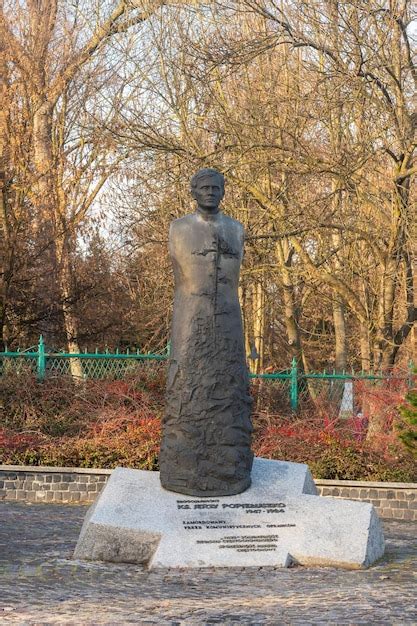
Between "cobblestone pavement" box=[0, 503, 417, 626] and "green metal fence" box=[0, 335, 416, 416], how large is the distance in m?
6.89

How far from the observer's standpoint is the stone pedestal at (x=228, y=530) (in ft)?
28.0

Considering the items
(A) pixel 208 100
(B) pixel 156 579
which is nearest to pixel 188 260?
(B) pixel 156 579

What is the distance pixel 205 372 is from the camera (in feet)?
29.6

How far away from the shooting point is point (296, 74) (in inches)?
628

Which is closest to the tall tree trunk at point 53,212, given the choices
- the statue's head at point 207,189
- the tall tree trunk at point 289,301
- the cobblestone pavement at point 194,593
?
the tall tree trunk at point 289,301

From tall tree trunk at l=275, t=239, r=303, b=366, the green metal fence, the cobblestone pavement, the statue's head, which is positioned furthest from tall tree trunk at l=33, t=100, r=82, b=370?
the cobblestone pavement

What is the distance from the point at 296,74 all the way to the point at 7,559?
973cm

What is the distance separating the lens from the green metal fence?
643 inches

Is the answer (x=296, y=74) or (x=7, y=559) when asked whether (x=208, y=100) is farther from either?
(x=7, y=559)

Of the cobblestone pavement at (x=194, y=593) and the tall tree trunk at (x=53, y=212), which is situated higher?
the tall tree trunk at (x=53, y=212)

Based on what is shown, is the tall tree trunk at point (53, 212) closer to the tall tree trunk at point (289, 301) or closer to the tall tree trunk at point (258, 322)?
the tall tree trunk at point (258, 322)

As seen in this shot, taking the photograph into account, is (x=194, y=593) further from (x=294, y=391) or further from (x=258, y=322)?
(x=258, y=322)

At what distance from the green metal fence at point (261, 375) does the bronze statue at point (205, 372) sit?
23.6 feet

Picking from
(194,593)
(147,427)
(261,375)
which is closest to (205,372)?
(194,593)
